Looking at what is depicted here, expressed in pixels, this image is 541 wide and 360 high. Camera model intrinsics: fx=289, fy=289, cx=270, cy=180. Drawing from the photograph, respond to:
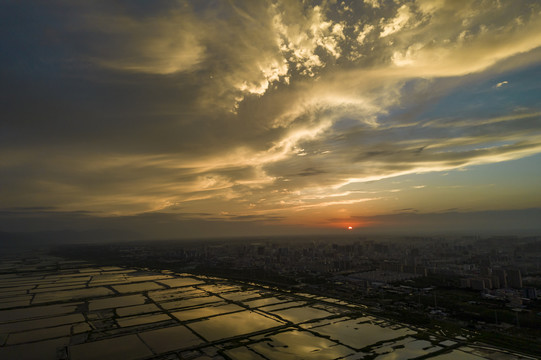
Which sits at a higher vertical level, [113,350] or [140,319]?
[113,350]

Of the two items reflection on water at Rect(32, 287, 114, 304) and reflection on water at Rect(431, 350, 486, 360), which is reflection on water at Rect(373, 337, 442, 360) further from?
reflection on water at Rect(32, 287, 114, 304)

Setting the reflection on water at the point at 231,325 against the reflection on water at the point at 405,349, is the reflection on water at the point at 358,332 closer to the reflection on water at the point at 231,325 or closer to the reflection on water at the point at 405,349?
the reflection on water at the point at 405,349

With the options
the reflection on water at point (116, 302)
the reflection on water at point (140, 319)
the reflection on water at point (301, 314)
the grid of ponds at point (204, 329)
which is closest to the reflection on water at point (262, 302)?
the grid of ponds at point (204, 329)

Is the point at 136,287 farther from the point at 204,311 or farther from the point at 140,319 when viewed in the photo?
the point at 204,311

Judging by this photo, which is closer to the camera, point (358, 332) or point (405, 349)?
point (405, 349)

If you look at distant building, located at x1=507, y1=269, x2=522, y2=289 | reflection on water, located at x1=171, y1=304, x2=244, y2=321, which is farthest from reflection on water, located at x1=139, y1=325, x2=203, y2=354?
distant building, located at x1=507, y1=269, x2=522, y2=289

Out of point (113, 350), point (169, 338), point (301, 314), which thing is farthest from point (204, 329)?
point (301, 314)

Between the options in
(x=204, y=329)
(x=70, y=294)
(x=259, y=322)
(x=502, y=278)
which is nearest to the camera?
(x=204, y=329)
